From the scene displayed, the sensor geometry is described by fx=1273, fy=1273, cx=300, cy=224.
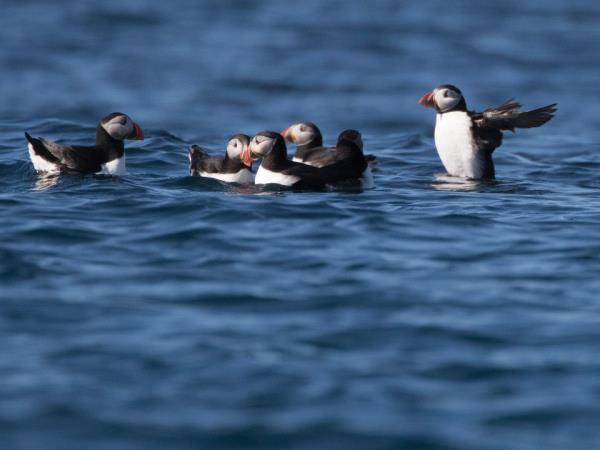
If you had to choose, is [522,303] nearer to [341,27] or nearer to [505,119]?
[505,119]

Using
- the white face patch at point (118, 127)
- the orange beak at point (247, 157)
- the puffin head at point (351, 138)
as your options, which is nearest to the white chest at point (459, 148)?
the puffin head at point (351, 138)

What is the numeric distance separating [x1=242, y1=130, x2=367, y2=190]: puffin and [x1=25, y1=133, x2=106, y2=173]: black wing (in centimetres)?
164

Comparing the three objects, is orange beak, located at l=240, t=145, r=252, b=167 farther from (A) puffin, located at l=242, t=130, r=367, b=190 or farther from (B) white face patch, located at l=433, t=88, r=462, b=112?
(B) white face patch, located at l=433, t=88, r=462, b=112

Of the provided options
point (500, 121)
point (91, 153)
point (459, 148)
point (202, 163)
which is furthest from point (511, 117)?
point (91, 153)

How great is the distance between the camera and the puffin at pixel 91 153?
1364 centimetres

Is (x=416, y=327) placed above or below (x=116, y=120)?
below

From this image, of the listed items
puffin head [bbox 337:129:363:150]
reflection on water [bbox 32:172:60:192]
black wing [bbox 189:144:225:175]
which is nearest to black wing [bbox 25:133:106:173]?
reflection on water [bbox 32:172:60:192]

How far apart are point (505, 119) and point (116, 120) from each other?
466cm

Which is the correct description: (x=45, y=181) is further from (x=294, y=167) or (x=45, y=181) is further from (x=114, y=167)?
(x=294, y=167)

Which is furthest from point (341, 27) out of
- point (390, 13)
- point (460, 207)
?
point (460, 207)

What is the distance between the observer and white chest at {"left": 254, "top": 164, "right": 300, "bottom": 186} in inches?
521

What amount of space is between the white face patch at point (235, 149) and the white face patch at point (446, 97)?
9.74 feet

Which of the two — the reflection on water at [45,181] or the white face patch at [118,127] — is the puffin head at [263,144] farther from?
the reflection on water at [45,181]

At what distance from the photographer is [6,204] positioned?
12.0 meters
